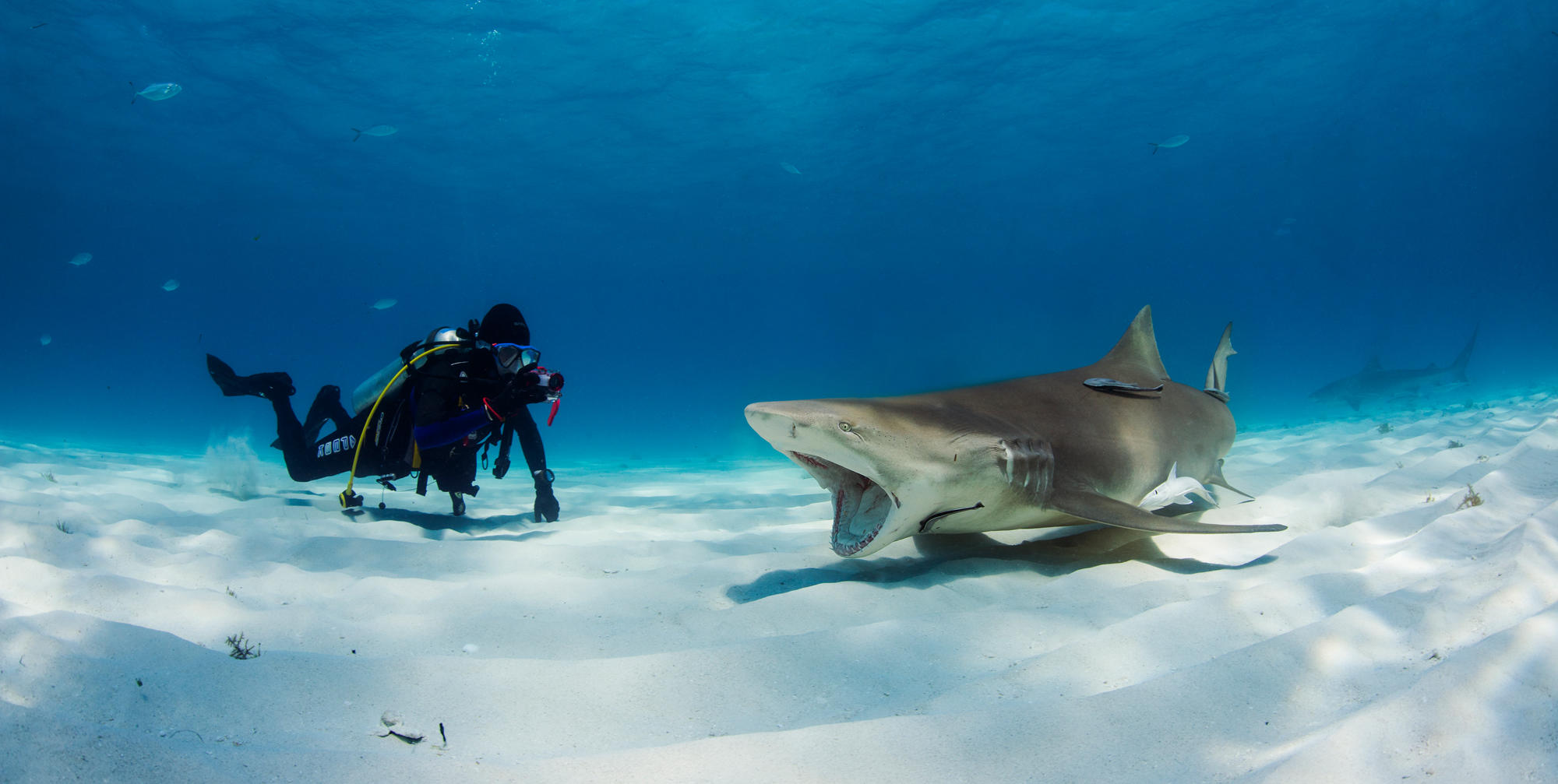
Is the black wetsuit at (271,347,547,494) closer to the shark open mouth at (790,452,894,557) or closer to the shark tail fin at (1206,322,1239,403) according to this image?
the shark open mouth at (790,452,894,557)

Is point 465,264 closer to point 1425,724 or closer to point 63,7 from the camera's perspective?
point 63,7

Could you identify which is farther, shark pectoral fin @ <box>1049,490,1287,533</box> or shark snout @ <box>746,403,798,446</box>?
shark pectoral fin @ <box>1049,490,1287,533</box>

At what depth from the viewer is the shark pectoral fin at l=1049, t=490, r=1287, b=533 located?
2535 millimetres

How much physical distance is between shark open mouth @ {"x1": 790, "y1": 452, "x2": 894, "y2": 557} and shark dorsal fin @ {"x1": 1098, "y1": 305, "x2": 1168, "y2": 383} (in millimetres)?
2340

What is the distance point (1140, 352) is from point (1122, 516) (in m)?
2.26

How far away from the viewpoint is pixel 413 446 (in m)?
4.90

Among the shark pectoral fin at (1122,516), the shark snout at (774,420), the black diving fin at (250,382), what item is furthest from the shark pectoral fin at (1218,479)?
the black diving fin at (250,382)

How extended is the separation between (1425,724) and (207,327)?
144 m

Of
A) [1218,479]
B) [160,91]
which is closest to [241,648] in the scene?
[1218,479]

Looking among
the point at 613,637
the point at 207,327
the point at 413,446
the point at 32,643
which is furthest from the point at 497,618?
the point at 207,327

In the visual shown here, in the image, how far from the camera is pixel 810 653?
6.58ft

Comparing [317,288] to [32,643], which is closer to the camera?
[32,643]

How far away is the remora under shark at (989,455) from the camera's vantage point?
252cm

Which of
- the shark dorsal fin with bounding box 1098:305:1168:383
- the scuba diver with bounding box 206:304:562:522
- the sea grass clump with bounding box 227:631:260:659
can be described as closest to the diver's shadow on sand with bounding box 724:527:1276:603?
the shark dorsal fin with bounding box 1098:305:1168:383
